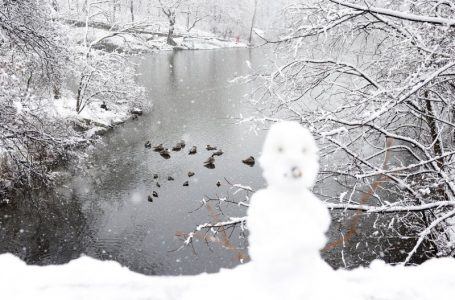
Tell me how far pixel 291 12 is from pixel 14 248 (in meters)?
10.1

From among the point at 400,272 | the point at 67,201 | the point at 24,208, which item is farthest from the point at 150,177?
the point at 400,272

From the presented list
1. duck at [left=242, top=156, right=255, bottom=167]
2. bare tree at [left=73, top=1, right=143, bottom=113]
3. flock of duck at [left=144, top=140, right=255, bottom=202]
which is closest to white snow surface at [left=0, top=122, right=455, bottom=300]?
flock of duck at [left=144, top=140, right=255, bottom=202]

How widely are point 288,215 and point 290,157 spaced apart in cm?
34

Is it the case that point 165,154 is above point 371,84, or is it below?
below

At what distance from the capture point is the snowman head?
7.09ft

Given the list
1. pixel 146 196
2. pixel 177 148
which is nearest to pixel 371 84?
pixel 146 196

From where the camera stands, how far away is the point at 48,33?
10.1 m

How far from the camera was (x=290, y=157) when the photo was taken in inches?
85.2

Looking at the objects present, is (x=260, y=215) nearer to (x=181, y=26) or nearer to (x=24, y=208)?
(x=24, y=208)

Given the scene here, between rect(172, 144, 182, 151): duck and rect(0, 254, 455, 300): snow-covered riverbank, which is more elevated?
rect(0, 254, 455, 300): snow-covered riverbank

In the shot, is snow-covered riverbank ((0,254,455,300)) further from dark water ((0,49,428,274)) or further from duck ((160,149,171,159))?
duck ((160,149,171,159))

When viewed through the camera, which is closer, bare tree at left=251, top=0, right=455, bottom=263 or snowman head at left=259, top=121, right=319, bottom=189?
snowman head at left=259, top=121, right=319, bottom=189

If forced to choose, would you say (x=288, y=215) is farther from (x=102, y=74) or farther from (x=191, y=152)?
(x=102, y=74)

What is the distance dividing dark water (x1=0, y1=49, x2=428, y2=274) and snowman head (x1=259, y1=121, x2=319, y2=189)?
3.65 metres
